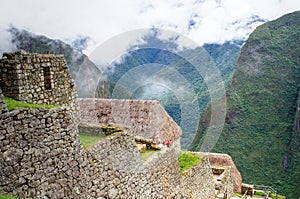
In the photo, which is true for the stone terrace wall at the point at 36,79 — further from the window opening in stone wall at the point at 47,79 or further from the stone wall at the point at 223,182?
the stone wall at the point at 223,182

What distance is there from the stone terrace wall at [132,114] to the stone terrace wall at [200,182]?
5.61 ft

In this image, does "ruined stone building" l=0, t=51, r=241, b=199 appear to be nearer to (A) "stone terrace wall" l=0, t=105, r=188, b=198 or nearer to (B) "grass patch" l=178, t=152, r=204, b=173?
(A) "stone terrace wall" l=0, t=105, r=188, b=198

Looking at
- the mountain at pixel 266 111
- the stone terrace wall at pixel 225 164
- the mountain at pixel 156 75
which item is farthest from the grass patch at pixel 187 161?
the mountain at pixel 266 111

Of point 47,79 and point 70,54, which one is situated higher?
point 70,54

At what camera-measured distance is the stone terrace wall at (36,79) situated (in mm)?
5016

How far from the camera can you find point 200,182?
11.2 metres

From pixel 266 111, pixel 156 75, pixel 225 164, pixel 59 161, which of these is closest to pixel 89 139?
pixel 59 161

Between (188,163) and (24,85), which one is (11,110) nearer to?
(24,85)

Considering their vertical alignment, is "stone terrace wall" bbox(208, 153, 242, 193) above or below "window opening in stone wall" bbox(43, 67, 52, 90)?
below

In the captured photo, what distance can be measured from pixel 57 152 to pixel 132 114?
7.32 metres

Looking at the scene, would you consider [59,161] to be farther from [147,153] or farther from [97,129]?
[147,153]

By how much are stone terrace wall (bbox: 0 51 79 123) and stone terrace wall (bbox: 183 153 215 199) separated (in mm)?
5247

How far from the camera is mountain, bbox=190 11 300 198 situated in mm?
48031

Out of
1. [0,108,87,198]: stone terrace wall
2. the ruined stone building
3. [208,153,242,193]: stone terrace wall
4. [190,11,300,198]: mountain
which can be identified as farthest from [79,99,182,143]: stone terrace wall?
[190,11,300,198]: mountain
